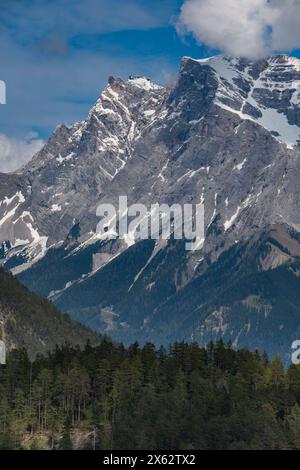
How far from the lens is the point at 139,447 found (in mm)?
191500
